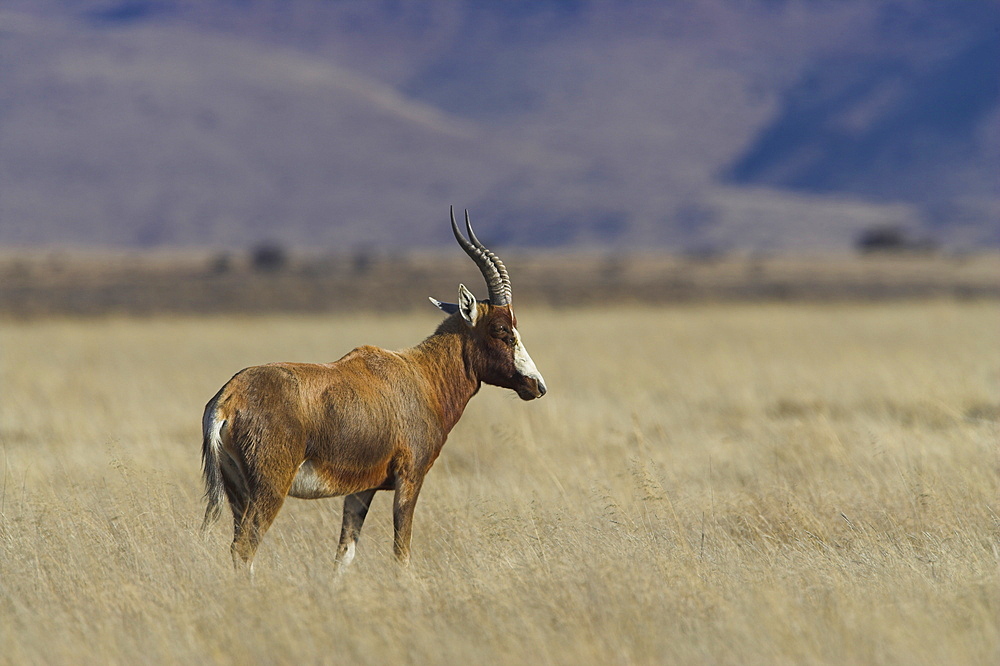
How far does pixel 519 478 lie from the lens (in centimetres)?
1116

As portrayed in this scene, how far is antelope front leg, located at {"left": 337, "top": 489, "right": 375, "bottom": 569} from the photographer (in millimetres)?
7863

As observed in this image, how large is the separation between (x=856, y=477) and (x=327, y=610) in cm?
561

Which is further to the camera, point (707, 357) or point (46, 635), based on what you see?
point (707, 357)

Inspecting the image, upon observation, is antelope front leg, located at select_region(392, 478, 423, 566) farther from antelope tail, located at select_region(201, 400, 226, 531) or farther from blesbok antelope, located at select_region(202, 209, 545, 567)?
antelope tail, located at select_region(201, 400, 226, 531)

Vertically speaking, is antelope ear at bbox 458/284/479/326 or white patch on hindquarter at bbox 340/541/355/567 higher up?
antelope ear at bbox 458/284/479/326

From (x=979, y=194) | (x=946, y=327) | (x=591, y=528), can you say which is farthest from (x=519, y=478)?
(x=979, y=194)

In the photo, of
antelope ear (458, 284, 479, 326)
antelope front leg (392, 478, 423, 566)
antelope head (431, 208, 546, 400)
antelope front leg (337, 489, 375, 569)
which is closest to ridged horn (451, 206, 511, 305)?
antelope head (431, 208, 546, 400)

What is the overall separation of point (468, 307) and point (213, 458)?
213 centimetres

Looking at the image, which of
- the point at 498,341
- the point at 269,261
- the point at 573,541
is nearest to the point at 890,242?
the point at 269,261

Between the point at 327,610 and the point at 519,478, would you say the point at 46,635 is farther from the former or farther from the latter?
the point at 519,478

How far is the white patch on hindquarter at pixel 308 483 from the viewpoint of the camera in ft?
24.3

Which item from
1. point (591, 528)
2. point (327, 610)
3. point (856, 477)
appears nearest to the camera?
point (327, 610)

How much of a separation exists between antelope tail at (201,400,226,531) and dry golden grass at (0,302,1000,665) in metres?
0.42

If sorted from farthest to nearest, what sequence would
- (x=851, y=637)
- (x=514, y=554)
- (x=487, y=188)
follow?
(x=487, y=188), (x=514, y=554), (x=851, y=637)
